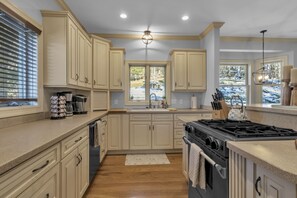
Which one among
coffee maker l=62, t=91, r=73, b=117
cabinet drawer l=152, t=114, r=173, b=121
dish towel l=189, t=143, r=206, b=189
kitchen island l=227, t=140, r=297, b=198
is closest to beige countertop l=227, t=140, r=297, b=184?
kitchen island l=227, t=140, r=297, b=198

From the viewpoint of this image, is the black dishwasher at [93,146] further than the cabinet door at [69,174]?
Yes

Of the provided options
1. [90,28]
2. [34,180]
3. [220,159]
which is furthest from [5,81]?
[90,28]

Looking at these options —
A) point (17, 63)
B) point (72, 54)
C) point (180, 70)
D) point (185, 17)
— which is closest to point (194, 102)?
point (180, 70)

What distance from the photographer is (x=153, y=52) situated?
16.0ft


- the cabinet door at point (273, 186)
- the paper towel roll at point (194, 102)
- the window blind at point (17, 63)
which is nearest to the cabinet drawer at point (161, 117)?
the paper towel roll at point (194, 102)

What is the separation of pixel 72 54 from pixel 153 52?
8.01 feet

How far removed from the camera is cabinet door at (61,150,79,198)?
5.45ft

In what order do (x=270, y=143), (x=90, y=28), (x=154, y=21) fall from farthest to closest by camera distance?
1. (x=90, y=28)
2. (x=154, y=21)
3. (x=270, y=143)

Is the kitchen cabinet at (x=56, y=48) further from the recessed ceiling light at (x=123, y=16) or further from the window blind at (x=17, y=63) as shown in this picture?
the recessed ceiling light at (x=123, y=16)

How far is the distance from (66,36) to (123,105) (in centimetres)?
244

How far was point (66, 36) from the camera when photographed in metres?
2.62

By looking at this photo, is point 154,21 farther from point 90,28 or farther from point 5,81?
point 5,81

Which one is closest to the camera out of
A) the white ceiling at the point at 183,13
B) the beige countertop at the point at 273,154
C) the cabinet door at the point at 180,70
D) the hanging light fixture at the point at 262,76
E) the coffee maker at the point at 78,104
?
the beige countertop at the point at 273,154

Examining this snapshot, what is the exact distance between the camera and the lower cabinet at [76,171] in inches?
66.6
